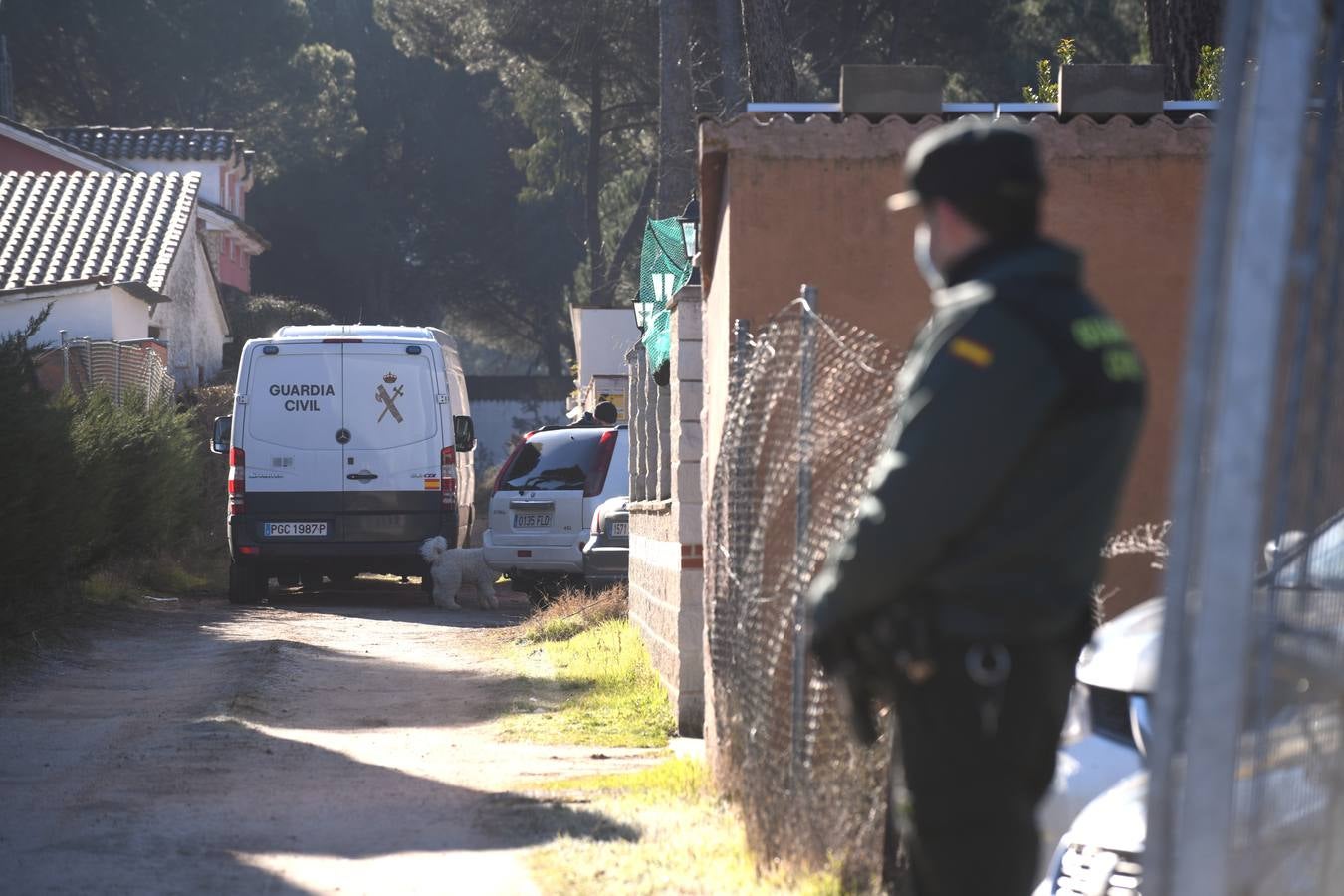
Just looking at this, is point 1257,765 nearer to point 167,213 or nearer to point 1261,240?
point 1261,240

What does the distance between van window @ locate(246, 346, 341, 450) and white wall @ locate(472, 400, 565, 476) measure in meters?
28.5

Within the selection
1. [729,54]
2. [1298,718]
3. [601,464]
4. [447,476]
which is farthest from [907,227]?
[729,54]

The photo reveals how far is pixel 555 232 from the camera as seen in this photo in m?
51.8

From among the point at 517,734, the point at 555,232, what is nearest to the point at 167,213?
the point at 555,232

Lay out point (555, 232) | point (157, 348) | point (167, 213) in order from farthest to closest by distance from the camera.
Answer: point (555, 232)
point (167, 213)
point (157, 348)

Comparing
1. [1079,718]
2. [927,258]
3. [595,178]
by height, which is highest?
[595,178]

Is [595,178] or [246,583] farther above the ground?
[595,178]

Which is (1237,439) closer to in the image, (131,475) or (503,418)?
(131,475)

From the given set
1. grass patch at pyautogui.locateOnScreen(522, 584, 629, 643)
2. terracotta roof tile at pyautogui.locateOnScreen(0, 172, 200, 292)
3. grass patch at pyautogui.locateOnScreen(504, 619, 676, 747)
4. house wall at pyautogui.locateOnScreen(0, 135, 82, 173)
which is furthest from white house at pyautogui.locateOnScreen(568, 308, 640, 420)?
grass patch at pyautogui.locateOnScreen(504, 619, 676, 747)

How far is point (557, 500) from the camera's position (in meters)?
16.5

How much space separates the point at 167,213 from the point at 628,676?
23.1m

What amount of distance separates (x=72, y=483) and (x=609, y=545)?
4710 mm

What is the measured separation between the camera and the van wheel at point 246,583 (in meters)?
17.0

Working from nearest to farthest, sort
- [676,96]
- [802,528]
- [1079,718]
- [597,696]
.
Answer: [1079,718] → [802,528] → [597,696] → [676,96]
